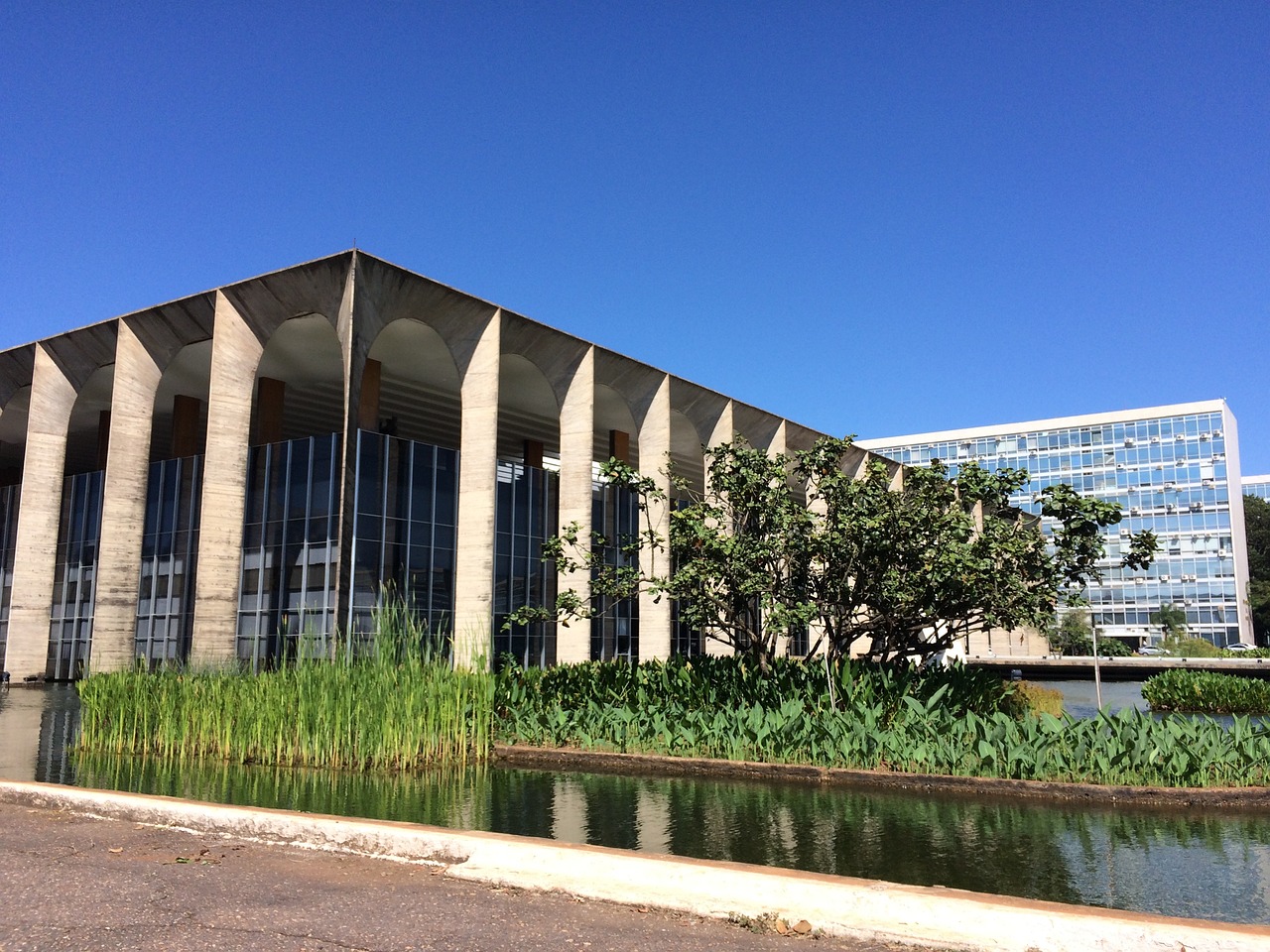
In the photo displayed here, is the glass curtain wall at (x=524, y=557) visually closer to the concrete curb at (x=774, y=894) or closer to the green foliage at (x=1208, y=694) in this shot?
the green foliage at (x=1208, y=694)

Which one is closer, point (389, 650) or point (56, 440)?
point (389, 650)

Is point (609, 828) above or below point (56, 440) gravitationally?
below

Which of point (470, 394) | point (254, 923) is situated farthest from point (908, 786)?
point (470, 394)

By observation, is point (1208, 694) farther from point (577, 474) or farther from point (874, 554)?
point (577, 474)

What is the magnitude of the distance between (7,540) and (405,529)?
1965 centimetres

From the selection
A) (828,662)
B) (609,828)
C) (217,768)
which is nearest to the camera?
(609,828)

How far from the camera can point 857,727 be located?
38.3 ft

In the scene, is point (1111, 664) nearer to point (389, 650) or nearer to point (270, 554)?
point (270, 554)

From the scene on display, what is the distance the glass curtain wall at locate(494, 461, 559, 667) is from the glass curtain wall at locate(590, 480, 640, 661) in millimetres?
2360

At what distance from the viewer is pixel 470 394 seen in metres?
27.3

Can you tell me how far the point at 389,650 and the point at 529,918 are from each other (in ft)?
27.0

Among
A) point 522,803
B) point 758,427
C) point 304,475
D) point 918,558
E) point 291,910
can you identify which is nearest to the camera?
point 291,910

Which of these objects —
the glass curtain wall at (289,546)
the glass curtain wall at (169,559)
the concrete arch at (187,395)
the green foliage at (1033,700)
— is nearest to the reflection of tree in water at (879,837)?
the green foliage at (1033,700)

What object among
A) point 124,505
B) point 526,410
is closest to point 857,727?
point 124,505
